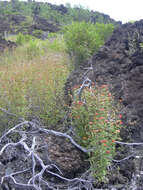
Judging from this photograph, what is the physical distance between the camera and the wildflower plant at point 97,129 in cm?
283

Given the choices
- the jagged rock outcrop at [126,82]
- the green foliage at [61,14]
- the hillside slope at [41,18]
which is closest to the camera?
the jagged rock outcrop at [126,82]

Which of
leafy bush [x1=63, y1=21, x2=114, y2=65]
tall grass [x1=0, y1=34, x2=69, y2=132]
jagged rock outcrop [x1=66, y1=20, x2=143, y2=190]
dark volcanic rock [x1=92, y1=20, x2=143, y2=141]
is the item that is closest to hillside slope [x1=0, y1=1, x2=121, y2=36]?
leafy bush [x1=63, y1=21, x2=114, y2=65]

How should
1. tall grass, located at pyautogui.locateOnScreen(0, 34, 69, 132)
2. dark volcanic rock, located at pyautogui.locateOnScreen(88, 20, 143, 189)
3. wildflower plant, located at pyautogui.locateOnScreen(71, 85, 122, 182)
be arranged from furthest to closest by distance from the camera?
tall grass, located at pyautogui.locateOnScreen(0, 34, 69, 132) → dark volcanic rock, located at pyautogui.locateOnScreen(88, 20, 143, 189) → wildflower plant, located at pyautogui.locateOnScreen(71, 85, 122, 182)

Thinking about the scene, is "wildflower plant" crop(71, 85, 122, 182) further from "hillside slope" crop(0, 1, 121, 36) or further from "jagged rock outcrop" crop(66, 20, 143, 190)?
"hillside slope" crop(0, 1, 121, 36)

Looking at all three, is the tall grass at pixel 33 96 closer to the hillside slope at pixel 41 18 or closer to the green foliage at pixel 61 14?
the hillside slope at pixel 41 18

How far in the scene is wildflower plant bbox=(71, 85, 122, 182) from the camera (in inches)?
112

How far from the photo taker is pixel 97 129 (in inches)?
115

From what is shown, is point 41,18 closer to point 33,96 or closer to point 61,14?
point 61,14

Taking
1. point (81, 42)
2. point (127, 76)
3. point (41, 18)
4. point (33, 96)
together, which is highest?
point (41, 18)

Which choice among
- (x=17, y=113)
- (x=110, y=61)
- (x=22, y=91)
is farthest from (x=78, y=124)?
(x=110, y=61)

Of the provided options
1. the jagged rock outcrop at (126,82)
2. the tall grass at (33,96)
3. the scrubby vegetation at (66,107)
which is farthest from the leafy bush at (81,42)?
the tall grass at (33,96)

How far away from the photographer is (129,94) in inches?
172

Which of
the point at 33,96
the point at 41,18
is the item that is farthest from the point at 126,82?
the point at 41,18

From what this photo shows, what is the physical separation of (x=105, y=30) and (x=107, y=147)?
345 inches
